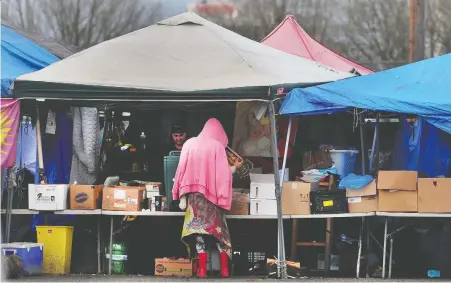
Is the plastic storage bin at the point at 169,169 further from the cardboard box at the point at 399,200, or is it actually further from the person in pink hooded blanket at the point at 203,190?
the cardboard box at the point at 399,200

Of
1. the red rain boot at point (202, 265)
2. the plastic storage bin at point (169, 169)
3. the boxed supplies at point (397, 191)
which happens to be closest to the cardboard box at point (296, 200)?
the boxed supplies at point (397, 191)

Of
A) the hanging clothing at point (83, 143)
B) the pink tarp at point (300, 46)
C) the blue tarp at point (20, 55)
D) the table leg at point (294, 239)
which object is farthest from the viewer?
the pink tarp at point (300, 46)

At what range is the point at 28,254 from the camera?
10.5 meters

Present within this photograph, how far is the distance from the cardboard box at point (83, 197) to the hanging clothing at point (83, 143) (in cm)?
91

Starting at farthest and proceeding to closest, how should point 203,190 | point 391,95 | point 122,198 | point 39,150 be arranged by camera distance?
point 39,150
point 122,198
point 391,95
point 203,190

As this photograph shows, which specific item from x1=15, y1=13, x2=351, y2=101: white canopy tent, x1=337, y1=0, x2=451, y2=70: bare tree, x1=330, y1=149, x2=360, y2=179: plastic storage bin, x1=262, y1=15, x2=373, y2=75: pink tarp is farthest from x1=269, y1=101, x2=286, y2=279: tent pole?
x1=337, y1=0, x2=451, y2=70: bare tree

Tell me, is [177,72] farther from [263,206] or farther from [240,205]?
[263,206]

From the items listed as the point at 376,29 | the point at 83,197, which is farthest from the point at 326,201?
the point at 376,29

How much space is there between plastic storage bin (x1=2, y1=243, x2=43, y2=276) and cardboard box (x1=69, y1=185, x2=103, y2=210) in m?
0.69

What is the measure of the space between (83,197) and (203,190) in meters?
1.63

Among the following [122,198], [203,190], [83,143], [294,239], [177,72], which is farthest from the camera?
[83,143]

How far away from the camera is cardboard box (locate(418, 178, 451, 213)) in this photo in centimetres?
1058

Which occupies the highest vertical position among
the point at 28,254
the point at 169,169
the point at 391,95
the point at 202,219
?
the point at 391,95

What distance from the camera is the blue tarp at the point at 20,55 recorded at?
462 inches
